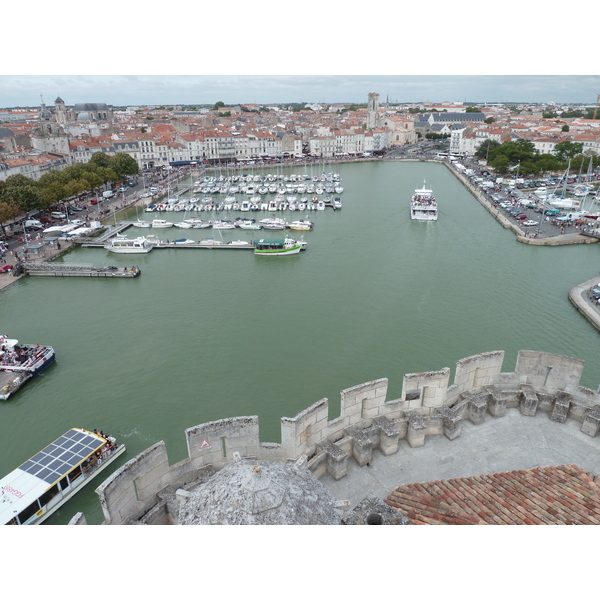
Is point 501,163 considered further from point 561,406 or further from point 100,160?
point 561,406

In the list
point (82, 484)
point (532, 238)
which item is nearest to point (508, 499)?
point (82, 484)

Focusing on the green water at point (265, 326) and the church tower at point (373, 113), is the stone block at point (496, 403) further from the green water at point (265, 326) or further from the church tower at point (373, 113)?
the church tower at point (373, 113)

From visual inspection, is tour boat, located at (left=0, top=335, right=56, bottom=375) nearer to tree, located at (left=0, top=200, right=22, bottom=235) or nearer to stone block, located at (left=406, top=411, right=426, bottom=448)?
stone block, located at (left=406, top=411, right=426, bottom=448)

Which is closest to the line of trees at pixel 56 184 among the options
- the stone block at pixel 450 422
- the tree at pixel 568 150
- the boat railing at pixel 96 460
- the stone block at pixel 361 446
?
the boat railing at pixel 96 460

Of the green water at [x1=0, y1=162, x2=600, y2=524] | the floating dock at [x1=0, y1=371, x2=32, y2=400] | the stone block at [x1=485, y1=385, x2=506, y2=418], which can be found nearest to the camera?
the stone block at [x1=485, y1=385, x2=506, y2=418]

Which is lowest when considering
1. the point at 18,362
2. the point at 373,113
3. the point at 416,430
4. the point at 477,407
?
the point at 18,362

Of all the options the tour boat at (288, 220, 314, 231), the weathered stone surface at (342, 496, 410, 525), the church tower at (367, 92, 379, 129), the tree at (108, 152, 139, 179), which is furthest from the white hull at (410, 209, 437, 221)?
the church tower at (367, 92, 379, 129)

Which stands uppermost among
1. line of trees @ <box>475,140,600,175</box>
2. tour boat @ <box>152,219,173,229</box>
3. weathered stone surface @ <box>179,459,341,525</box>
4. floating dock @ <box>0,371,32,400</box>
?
weathered stone surface @ <box>179,459,341,525</box>
